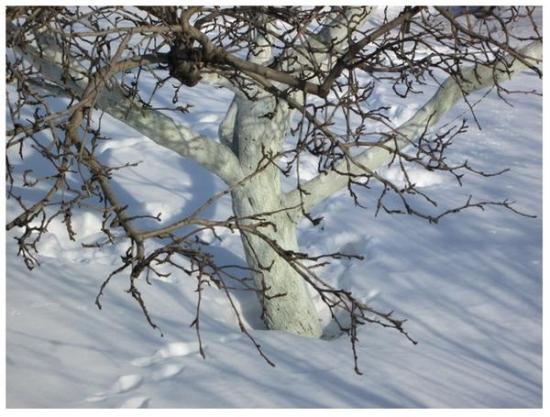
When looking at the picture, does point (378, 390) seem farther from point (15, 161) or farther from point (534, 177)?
point (15, 161)

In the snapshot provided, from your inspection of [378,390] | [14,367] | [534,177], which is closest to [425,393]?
[378,390]

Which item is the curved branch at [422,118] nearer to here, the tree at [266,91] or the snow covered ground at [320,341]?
the tree at [266,91]

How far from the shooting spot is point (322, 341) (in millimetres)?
4656

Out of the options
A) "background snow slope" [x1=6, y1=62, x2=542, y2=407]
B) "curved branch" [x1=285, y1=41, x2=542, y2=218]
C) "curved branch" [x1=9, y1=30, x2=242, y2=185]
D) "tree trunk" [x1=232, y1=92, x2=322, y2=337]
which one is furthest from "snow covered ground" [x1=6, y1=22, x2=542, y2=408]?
"curved branch" [x1=9, y1=30, x2=242, y2=185]

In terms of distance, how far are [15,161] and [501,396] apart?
5139mm

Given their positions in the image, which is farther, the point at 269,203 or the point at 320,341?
the point at 320,341

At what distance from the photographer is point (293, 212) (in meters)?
4.68

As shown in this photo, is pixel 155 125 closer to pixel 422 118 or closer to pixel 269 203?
pixel 269 203

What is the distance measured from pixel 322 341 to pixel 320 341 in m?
0.01

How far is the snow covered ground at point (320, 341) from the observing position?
3.81 m

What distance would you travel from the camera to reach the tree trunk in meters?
4.44

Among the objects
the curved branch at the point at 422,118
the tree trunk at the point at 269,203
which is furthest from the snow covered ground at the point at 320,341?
the curved branch at the point at 422,118

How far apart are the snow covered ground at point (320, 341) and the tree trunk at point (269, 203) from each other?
0.63 feet

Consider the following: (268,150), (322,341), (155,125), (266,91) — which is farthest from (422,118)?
(155,125)
